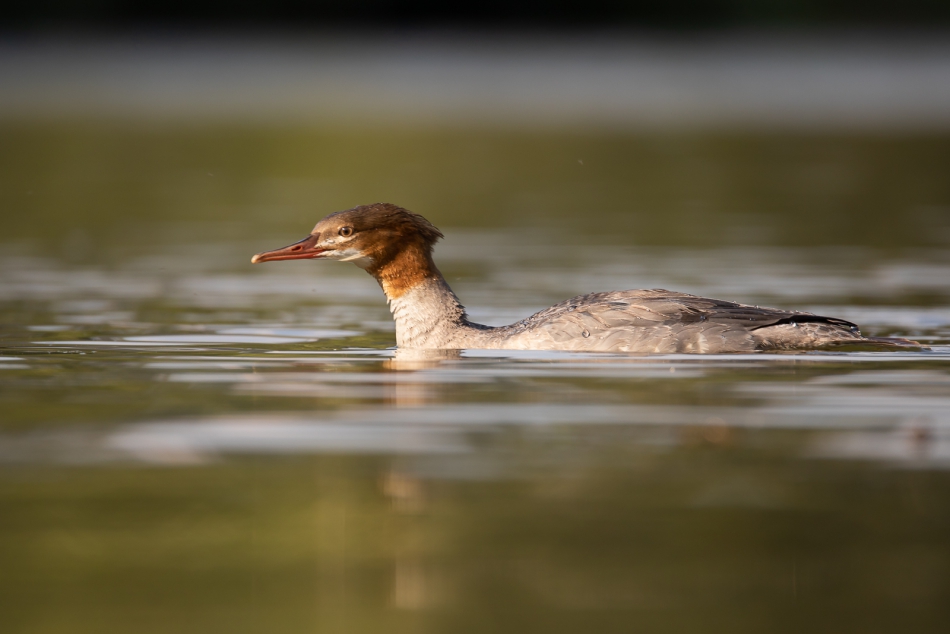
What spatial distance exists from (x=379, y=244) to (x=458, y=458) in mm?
4014

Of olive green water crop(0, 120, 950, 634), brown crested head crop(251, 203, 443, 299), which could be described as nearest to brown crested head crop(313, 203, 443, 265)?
brown crested head crop(251, 203, 443, 299)

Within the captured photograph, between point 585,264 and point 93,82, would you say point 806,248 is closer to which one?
point 585,264

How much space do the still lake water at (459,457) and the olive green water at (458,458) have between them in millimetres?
18

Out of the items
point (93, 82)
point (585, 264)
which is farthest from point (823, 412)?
point (93, 82)

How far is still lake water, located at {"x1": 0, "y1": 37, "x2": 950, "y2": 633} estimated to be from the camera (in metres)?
5.25

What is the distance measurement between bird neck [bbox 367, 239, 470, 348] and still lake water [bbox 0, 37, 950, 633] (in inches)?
16.2

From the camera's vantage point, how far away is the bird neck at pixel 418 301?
1088cm

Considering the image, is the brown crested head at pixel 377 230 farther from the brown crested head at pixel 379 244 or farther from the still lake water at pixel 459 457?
the still lake water at pixel 459 457

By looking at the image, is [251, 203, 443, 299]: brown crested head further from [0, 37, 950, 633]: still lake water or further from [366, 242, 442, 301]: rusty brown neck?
[0, 37, 950, 633]: still lake water

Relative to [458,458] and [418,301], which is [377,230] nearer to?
[418,301]

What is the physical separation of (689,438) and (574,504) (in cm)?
128

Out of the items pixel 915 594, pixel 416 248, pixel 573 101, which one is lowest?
pixel 915 594

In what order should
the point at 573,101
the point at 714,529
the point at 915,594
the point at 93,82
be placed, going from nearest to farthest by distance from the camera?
the point at 915,594 → the point at 714,529 → the point at 573,101 → the point at 93,82

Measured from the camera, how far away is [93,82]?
2467 inches
